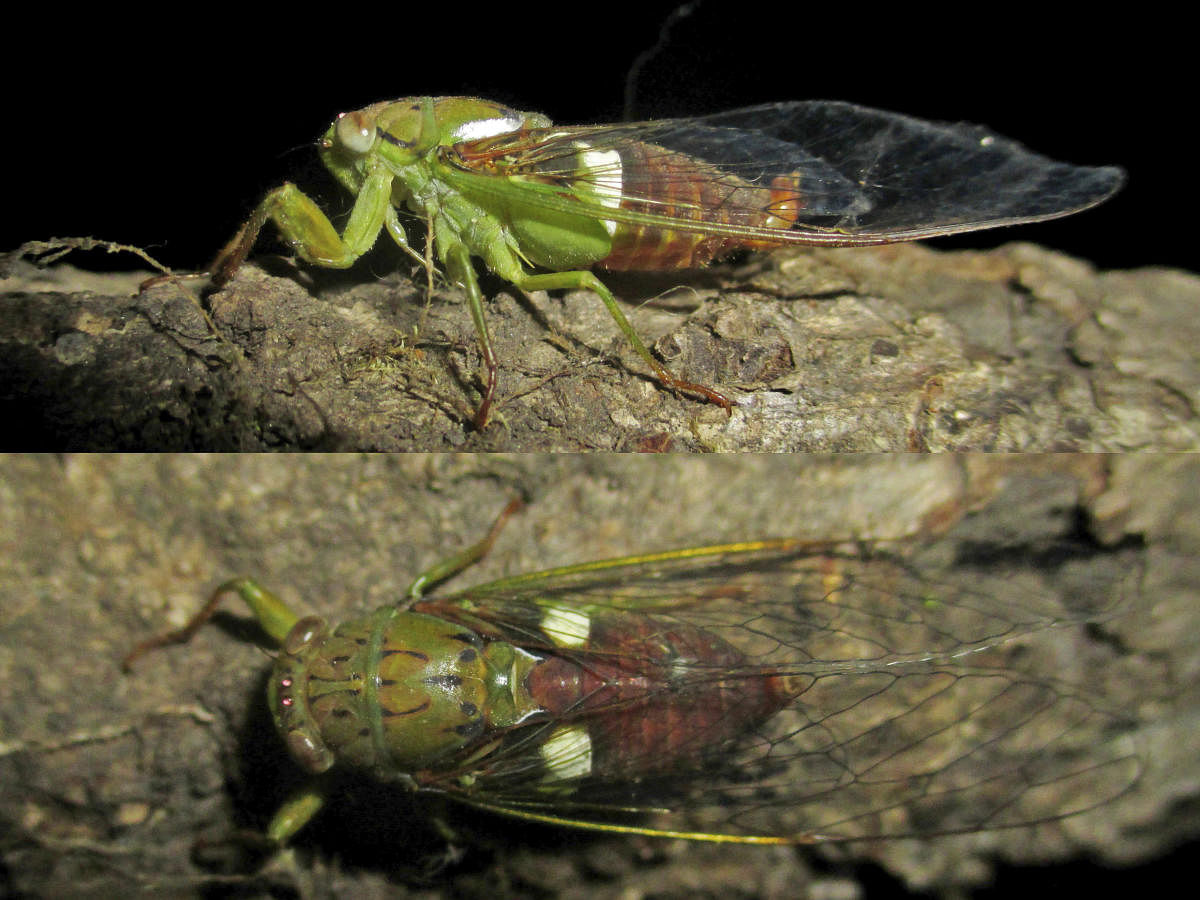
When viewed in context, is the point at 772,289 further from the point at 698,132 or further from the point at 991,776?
the point at 991,776

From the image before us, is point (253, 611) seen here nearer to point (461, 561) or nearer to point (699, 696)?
point (461, 561)

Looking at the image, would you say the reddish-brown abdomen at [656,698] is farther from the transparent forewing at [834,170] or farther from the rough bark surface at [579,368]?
the transparent forewing at [834,170]

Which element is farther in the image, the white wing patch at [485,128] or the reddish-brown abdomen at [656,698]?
the white wing patch at [485,128]

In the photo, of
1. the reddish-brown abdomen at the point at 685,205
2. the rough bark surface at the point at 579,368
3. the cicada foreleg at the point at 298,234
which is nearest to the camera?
the rough bark surface at the point at 579,368

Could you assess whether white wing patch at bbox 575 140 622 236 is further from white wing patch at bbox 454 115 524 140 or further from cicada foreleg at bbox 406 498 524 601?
cicada foreleg at bbox 406 498 524 601

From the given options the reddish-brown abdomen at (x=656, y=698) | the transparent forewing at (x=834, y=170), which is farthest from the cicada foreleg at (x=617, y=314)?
the reddish-brown abdomen at (x=656, y=698)

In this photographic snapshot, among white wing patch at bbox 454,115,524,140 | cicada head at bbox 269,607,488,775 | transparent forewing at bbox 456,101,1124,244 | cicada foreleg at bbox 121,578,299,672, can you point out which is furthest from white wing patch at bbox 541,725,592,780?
white wing patch at bbox 454,115,524,140

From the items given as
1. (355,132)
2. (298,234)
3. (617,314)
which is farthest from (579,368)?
(355,132)

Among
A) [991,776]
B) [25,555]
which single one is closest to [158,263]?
[25,555]
